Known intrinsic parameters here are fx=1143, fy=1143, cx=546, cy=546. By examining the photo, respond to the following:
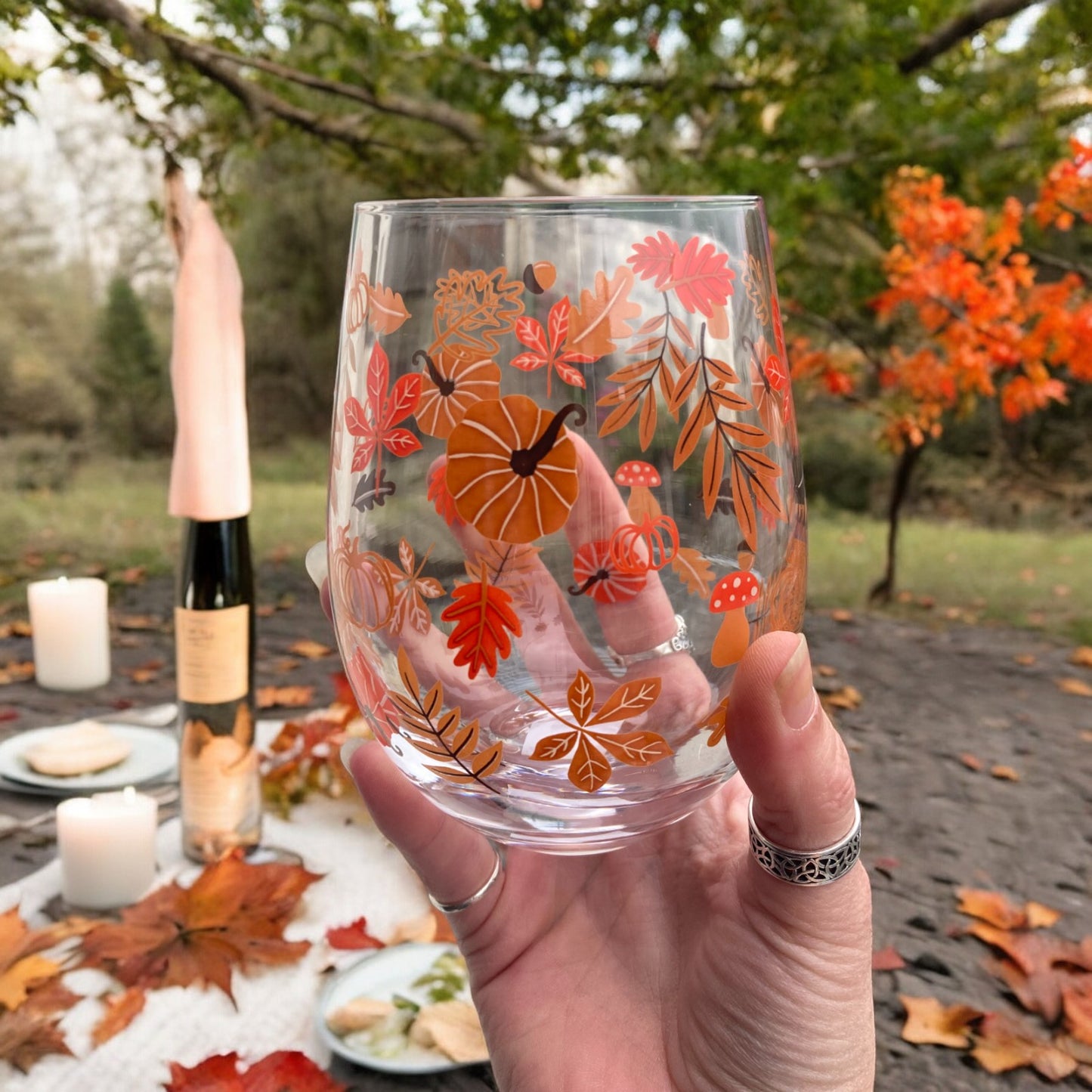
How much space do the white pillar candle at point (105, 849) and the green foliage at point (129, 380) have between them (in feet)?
6.38

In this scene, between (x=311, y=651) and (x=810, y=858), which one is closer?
(x=810, y=858)

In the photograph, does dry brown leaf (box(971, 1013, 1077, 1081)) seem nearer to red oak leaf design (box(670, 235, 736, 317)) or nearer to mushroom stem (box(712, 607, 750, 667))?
mushroom stem (box(712, 607, 750, 667))

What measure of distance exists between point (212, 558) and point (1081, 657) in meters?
1.91

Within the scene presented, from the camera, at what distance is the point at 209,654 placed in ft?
3.92

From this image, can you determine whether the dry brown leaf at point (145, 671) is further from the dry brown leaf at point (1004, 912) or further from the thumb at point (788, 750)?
the thumb at point (788, 750)

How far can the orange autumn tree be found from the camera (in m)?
2.25

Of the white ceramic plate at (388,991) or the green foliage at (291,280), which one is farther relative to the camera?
the green foliage at (291,280)

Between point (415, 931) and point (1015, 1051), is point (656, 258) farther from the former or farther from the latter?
point (1015, 1051)

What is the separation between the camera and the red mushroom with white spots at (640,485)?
478 millimetres

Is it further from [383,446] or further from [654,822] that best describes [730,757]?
[383,446]

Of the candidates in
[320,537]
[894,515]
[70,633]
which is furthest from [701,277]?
[320,537]

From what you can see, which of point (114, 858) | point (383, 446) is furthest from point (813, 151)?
point (383, 446)

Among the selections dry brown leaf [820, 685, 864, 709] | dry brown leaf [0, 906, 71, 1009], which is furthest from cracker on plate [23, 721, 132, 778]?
dry brown leaf [820, 685, 864, 709]

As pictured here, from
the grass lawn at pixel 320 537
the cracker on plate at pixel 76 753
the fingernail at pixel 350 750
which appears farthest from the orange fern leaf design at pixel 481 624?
the grass lawn at pixel 320 537
